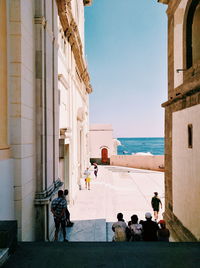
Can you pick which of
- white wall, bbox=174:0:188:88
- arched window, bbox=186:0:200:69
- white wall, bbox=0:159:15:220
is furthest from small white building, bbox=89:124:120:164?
white wall, bbox=0:159:15:220

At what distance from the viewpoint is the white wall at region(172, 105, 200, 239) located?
652 cm

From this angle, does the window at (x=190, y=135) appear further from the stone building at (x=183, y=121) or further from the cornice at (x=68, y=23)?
the cornice at (x=68, y=23)

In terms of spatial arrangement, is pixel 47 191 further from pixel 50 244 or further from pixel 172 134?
pixel 172 134

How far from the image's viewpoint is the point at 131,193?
16.5 m

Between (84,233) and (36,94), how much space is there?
556 cm

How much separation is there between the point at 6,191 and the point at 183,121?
17.7ft

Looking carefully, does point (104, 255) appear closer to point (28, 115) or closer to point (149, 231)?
point (149, 231)

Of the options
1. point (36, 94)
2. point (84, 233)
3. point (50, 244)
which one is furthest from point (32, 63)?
point (84, 233)

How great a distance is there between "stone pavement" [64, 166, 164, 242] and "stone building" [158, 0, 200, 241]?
110 inches

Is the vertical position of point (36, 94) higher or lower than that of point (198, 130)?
higher

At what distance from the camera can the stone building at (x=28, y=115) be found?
5211mm

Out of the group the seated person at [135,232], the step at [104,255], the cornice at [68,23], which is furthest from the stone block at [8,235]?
the cornice at [68,23]

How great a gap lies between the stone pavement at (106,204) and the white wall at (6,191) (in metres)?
4.25

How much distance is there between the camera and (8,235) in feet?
12.7
